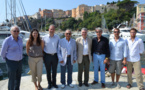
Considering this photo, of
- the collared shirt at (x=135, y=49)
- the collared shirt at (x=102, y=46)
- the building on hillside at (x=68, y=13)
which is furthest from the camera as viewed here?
the building on hillside at (x=68, y=13)

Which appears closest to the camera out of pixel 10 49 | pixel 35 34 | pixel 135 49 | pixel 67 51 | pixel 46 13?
pixel 10 49

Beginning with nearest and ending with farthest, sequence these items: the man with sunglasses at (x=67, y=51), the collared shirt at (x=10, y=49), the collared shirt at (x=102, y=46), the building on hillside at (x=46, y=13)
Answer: the collared shirt at (x=10, y=49) → the man with sunglasses at (x=67, y=51) → the collared shirt at (x=102, y=46) → the building on hillside at (x=46, y=13)

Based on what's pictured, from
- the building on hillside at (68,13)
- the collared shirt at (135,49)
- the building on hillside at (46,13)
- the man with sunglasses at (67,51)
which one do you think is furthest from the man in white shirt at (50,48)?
the building on hillside at (68,13)

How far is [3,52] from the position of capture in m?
2.86

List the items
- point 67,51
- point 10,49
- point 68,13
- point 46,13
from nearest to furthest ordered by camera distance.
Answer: point 10,49
point 67,51
point 46,13
point 68,13

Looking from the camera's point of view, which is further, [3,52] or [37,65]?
[37,65]

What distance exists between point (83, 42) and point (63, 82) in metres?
1.29

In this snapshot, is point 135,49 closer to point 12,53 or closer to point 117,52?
point 117,52

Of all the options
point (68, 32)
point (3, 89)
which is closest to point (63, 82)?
point (68, 32)

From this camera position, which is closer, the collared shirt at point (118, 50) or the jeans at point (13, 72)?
the jeans at point (13, 72)

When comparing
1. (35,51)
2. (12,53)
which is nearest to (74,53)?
(35,51)

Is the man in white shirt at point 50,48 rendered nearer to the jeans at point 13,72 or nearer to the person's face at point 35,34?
the person's face at point 35,34

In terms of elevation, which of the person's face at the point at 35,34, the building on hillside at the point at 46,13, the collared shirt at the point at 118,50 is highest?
the building on hillside at the point at 46,13

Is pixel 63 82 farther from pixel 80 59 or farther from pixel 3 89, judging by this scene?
pixel 3 89
